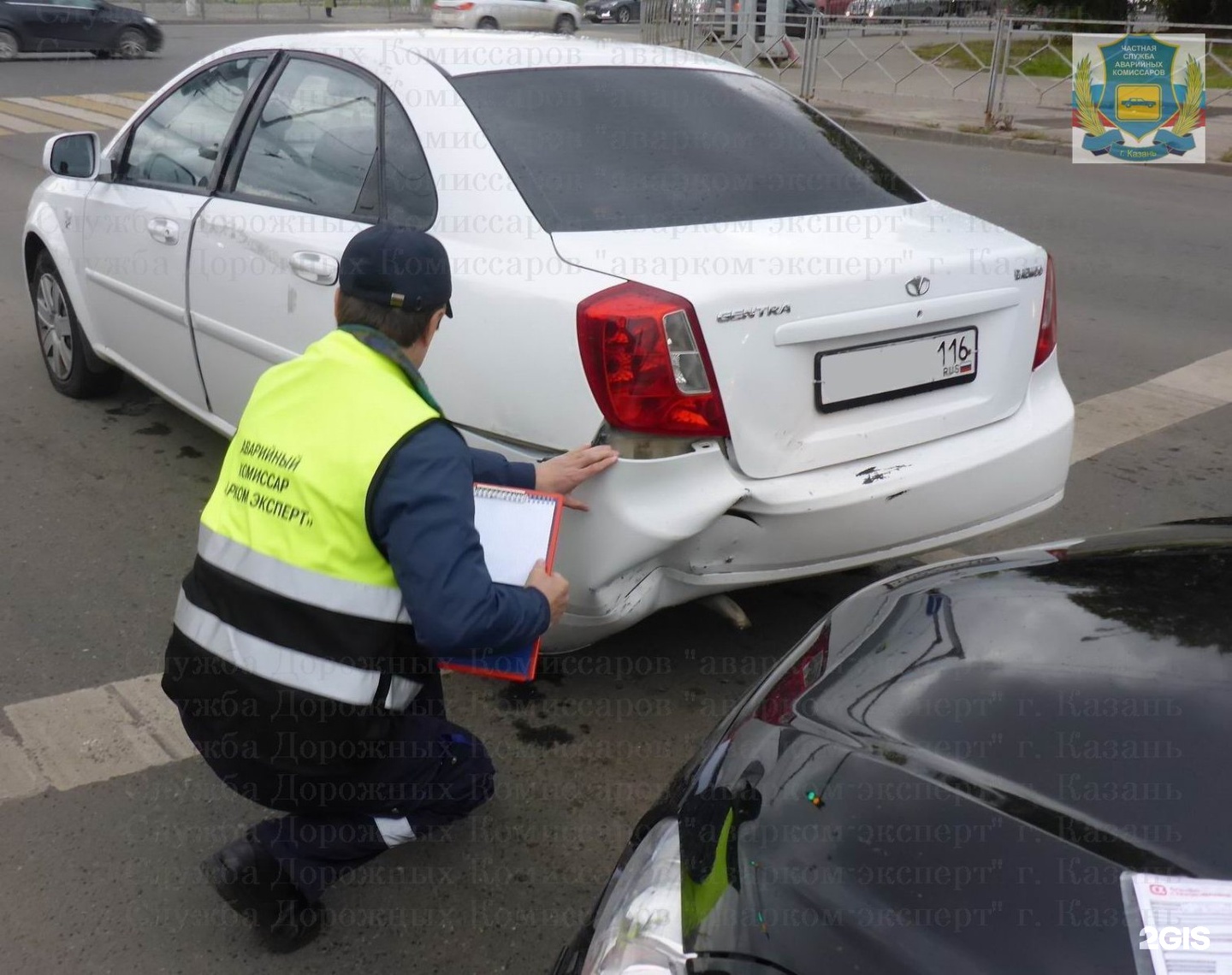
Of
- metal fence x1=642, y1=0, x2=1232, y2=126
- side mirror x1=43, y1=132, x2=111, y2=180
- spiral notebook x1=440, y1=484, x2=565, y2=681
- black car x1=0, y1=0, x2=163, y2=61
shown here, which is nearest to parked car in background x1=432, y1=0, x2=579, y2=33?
black car x1=0, y1=0, x2=163, y2=61

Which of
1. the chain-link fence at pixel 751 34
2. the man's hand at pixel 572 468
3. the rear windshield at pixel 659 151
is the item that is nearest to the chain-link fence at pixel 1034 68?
the chain-link fence at pixel 751 34

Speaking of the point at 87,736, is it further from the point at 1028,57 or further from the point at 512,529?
the point at 1028,57

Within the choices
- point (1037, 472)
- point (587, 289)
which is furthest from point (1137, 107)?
point (587, 289)

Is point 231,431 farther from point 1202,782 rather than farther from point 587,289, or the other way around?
point 1202,782

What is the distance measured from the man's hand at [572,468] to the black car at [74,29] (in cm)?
2361

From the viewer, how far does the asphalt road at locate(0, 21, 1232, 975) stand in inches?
102

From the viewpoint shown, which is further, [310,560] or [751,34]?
[751,34]

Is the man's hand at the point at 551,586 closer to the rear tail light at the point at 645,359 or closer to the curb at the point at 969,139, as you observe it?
the rear tail light at the point at 645,359

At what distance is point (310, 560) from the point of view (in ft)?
7.41

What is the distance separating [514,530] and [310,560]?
18.4 inches

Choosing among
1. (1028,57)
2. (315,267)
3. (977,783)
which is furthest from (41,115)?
(977,783)

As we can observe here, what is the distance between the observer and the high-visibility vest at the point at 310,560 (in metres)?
2.24

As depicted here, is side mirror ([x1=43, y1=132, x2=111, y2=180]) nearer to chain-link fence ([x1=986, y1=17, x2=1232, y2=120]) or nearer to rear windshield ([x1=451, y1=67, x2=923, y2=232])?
rear windshield ([x1=451, y1=67, x2=923, y2=232])

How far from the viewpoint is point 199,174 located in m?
4.36
